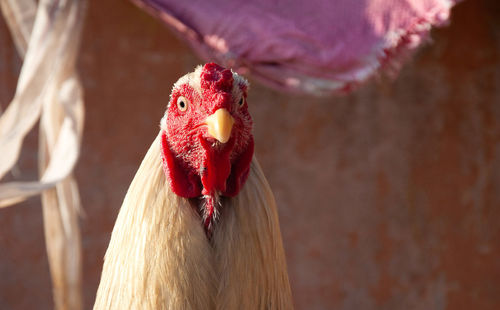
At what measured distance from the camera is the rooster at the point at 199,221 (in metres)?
1.54

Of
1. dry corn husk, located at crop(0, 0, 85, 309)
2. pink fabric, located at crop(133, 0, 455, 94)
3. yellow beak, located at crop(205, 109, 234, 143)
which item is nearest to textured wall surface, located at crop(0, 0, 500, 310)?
pink fabric, located at crop(133, 0, 455, 94)

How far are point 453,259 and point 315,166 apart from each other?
1.18m

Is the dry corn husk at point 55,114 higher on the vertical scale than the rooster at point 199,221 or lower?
higher

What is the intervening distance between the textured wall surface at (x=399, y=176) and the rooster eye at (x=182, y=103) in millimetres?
2250

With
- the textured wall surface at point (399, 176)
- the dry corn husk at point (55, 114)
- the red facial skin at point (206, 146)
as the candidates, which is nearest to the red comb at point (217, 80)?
the red facial skin at point (206, 146)

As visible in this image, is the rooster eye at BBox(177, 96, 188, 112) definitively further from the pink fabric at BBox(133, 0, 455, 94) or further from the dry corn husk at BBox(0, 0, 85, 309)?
the pink fabric at BBox(133, 0, 455, 94)

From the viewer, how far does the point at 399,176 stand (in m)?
4.08

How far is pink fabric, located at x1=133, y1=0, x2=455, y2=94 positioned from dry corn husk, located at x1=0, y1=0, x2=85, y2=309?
43 centimetres

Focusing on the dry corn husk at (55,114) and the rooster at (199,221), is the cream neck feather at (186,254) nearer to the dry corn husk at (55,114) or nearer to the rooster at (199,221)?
the rooster at (199,221)

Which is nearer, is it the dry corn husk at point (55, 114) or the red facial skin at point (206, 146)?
the red facial skin at point (206, 146)

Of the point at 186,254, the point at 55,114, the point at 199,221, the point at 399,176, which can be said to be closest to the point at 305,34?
the point at 55,114

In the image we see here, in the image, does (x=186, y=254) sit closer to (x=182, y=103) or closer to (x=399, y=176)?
(x=182, y=103)

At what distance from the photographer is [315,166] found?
399cm

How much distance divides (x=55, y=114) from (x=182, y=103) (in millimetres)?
954
